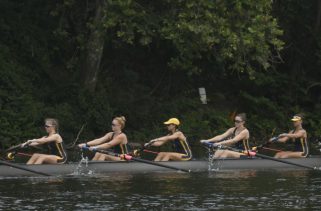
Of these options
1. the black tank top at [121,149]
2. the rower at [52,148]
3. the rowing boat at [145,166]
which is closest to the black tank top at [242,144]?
the rowing boat at [145,166]

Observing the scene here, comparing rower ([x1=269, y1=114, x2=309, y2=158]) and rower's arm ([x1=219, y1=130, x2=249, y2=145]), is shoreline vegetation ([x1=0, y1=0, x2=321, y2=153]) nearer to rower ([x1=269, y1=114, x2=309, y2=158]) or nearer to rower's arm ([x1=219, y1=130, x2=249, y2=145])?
rower ([x1=269, y1=114, x2=309, y2=158])

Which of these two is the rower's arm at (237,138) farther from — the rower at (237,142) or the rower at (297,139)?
the rower at (297,139)

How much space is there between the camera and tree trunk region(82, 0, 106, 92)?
121ft

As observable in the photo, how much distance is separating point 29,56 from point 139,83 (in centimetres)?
624

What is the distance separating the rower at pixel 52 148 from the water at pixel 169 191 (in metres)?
0.63

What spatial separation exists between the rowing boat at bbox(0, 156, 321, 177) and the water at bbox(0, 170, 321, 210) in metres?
0.33

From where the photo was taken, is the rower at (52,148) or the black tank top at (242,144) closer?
the rower at (52,148)

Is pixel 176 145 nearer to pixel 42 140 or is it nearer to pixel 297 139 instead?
pixel 297 139

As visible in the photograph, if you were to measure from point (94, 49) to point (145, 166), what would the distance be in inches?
428

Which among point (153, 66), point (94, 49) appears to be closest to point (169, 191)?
point (94, 49)

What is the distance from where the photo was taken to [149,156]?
116 ft

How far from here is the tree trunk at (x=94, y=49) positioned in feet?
121

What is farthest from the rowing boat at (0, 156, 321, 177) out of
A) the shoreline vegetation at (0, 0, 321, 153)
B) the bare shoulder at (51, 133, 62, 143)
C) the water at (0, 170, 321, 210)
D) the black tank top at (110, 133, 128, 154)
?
the shoreline vegetation at (0, 0, 321, 153)

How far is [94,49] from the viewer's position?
3853 cm
